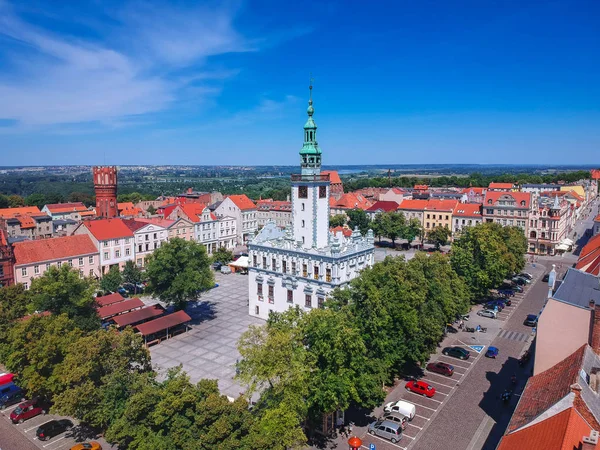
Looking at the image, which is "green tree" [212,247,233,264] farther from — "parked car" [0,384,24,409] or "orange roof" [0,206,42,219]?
"orange roof" [0,206,42,219]

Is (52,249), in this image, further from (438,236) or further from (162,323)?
(438,236)

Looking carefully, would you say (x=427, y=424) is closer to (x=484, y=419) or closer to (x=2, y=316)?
(x=484, y=419)

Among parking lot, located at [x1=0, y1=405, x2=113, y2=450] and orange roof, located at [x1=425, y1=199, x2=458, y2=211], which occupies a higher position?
orange roof, located at [x1=425, y1=199, x2=458, y2=211]

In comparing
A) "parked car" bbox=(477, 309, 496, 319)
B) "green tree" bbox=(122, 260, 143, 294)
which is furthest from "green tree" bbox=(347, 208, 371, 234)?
"green tree" bbox=(122, 260, 143, 294)

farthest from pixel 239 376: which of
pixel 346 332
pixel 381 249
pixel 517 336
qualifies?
pixel 381 249

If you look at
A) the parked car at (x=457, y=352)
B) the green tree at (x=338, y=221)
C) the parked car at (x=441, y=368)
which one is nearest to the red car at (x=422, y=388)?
the parked car at (x=441, y=368)

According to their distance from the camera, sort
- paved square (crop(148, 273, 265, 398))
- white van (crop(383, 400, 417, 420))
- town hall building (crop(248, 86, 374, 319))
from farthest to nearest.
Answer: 1. town hall building (crop(248, 86, 374, 319))
2. paved square (crop(148, 273, 265, 398))
3. white van (crop(383, 400, 417, 420))
